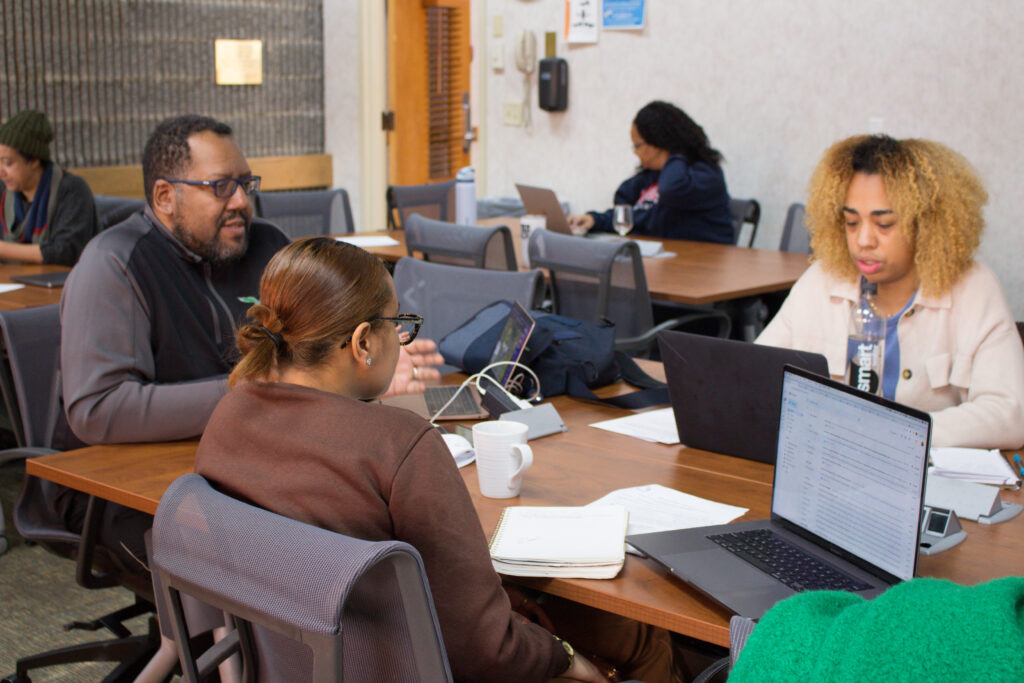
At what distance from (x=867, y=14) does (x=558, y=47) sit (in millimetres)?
2078

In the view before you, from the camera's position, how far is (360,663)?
1305mm

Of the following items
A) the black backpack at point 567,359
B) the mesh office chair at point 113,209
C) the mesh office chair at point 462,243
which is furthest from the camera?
the mesh office chair at point 113,209

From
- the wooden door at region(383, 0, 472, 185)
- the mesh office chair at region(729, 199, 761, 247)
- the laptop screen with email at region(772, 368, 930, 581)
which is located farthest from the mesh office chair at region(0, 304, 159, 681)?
the wooden door at region(383, 0, 472, 185)

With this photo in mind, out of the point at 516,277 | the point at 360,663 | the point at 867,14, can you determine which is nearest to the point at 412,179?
the point at 867,14

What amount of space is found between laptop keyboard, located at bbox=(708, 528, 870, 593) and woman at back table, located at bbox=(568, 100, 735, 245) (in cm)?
355

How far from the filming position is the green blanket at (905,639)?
2.80ft

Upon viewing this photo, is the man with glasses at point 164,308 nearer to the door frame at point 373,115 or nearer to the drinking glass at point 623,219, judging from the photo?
the drinking glass at point 623,219

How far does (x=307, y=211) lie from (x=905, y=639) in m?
4.95

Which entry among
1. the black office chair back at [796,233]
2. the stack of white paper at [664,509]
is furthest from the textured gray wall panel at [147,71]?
the stack of white paper at [664,509]

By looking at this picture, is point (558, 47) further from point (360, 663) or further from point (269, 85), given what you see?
point (360, 663)

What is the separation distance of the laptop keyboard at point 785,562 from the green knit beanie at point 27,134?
12.9 feet

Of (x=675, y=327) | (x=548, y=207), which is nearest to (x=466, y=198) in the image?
(x=548, y=207)

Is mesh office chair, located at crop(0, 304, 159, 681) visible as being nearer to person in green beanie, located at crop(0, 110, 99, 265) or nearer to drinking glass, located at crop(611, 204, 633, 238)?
person in green beanie, located at crop(0, 110, 99, 265)

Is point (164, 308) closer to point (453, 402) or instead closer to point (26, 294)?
point (453, 402)
